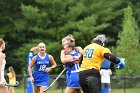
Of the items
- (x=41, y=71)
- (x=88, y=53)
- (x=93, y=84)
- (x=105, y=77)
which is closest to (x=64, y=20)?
(x=105, y=77)

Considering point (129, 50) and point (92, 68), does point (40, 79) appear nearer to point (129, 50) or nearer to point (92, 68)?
point (92, 68)

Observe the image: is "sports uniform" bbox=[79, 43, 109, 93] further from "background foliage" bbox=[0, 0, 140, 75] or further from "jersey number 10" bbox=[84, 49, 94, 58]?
"background foliage" bbox=[0, 0, 140, 75]

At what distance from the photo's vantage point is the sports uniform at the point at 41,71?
52.3 feet

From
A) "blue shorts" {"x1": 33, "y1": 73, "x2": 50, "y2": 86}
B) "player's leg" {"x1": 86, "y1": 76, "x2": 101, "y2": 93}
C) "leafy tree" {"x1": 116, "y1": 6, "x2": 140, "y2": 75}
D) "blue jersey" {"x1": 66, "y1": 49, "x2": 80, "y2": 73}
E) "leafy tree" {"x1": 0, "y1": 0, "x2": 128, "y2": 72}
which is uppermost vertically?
"leafy tree" {"x1": 0, "y1": 0, "x2": 128, "y2": 72}

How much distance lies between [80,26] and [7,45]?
27.4ft

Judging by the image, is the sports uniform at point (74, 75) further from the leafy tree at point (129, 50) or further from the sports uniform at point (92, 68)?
the leafy tree at point (129, 50)

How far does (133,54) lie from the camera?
38.8 meters

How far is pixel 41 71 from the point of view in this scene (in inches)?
634

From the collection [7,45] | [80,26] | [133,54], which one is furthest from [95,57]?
[7,45]

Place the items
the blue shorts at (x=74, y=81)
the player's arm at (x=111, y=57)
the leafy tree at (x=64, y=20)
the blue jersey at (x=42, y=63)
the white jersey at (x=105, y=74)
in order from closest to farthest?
the player's arm at (x=111, y=57) < the blue shorts at (x=74, y=81) < the blue jersey at (x=42, y=63) < the white jersey at (x=105, y=74) < the leafy tree at (x=64, y=20)

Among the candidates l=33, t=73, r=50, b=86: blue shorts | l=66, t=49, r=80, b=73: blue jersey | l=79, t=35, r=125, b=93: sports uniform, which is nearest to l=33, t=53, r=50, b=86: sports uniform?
l=33, t=73, r=50, b=86: blue shorts

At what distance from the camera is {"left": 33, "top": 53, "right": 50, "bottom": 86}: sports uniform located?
1595cm

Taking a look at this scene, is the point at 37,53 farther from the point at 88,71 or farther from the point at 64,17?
the point at 64,17

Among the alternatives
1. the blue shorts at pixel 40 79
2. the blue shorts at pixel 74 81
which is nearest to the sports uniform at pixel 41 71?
the blue shorts at pixel 40 79
